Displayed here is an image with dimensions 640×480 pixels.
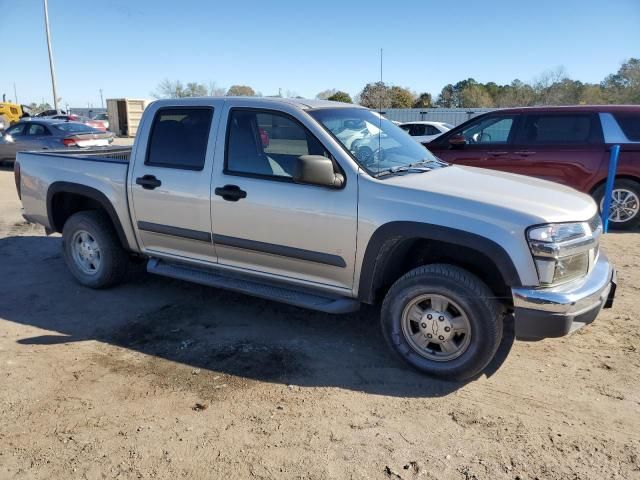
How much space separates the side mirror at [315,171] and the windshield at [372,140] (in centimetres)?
29

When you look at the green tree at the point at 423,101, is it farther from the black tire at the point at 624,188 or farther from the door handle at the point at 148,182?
the door handle at the point at 148,182

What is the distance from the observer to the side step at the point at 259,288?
151 inches

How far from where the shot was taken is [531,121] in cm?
780

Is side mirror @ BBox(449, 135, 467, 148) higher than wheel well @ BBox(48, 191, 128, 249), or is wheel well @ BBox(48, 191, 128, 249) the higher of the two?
side mirror @ BBox(449, 135, 467, 148)

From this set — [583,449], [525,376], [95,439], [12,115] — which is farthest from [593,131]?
[12,115]

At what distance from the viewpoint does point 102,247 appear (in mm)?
5133

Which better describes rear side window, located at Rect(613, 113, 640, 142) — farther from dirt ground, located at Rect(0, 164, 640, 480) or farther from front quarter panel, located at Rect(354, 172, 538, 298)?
front quarter panel, located at Rect(354, 172, 538, 298)

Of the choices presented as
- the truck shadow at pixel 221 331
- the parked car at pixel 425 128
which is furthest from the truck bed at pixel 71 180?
the parked car at pixel 425 128

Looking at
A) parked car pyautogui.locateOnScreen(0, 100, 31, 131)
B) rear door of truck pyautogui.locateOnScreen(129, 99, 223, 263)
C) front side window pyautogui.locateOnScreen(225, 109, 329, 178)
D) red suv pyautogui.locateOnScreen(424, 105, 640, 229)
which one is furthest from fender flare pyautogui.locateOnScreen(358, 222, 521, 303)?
parked car pyautogui.locateOnScreen(0, 100, 31, 131)

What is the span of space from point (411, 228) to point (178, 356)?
1.98 m

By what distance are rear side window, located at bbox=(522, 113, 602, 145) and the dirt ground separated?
3.44m

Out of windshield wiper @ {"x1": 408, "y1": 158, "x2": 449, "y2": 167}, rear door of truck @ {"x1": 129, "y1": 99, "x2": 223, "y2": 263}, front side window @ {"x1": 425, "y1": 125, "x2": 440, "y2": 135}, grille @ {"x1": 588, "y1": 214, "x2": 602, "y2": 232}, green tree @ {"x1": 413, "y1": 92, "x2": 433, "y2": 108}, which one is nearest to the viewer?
grille @ {"x1": 588, "y1": 214, "x2": 602, "y2": 232}

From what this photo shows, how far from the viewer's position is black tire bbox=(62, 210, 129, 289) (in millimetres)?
5139

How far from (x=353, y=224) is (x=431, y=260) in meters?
0.67
